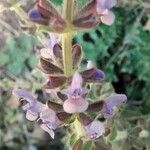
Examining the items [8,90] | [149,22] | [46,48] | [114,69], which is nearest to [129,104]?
[114,69]

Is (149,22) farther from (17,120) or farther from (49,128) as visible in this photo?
(49,128)

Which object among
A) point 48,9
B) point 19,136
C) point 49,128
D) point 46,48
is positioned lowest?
point 19,136

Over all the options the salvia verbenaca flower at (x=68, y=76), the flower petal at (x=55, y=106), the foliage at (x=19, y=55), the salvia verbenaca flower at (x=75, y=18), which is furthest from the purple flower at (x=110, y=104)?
the foliage at (x=19, y=55)

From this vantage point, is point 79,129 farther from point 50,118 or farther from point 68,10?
point 68,10

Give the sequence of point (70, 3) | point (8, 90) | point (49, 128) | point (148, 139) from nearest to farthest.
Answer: point (70, 3) → point (49, 128) → point (148, 139) → point (8, 90)

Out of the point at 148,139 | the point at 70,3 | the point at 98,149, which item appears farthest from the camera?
the point at 148,139

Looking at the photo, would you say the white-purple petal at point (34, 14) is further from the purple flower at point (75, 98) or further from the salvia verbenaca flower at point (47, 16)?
the purple flower at point (75, 98)
